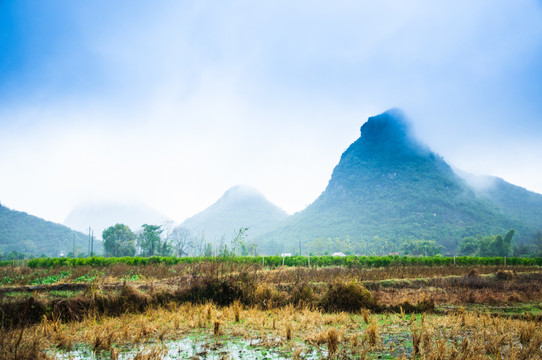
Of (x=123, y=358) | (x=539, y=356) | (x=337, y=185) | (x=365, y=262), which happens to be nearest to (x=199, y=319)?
(x=123, y=358)

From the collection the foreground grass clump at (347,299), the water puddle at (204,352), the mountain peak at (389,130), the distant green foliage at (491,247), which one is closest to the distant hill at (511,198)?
the mountain peak at (389,130)

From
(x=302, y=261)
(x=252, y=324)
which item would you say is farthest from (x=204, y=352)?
(x=302, y=261)

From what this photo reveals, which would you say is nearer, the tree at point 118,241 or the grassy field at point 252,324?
the grassy field at point 252,324

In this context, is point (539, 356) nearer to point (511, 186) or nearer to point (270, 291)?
point (270, 291)

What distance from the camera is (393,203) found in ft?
311

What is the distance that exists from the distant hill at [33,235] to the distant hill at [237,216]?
6093cm

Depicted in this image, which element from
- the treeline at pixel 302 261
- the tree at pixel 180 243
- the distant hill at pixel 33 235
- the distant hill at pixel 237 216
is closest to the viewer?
the treeline at pixel 302 261

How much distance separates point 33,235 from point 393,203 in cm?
10047

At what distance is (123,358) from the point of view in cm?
541

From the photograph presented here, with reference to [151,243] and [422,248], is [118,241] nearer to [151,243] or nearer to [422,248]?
[151,243]

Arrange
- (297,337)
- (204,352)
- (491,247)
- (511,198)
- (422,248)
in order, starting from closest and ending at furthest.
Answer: (204,352) < (297,337) < (491,247) < (422,248) < (511,198)

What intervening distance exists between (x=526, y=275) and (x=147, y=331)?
89.5ft

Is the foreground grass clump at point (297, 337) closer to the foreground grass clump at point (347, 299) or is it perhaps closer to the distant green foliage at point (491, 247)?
the foreground grass clump at point (347, 299)

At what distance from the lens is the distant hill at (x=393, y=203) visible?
263ft
